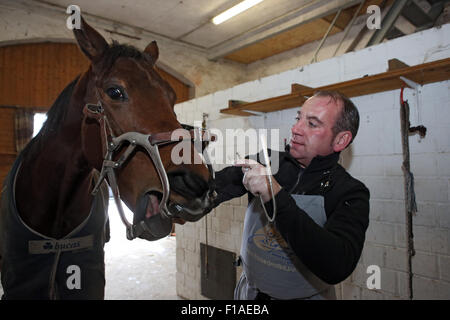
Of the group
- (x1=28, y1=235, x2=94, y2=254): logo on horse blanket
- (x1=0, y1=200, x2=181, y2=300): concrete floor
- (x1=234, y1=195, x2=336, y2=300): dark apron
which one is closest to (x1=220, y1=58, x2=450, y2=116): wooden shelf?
(x1=234, y1=195, x2=336, y2=300): dark apron

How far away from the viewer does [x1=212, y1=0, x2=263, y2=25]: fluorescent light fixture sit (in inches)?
188

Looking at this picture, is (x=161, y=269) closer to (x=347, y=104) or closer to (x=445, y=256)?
(x=445, y=256)

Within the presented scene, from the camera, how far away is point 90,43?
1.13m

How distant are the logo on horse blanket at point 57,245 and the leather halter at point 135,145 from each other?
589mm

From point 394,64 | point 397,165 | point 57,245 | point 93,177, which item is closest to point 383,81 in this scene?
point 394,64

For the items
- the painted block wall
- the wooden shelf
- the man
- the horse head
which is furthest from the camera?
the painted block wall

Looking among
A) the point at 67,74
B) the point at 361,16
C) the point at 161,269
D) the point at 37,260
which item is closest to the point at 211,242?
the point at 161,269

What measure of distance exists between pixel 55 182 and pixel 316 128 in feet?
4.07

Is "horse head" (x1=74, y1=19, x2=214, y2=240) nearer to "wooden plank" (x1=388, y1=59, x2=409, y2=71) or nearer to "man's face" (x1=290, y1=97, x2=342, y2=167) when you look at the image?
"man's face" (x1=290, y1=97, x2=342, y2=167)

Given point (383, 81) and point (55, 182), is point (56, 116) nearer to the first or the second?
point (55, 182)

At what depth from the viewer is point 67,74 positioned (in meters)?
5.30

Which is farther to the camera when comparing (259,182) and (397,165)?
(397,165)

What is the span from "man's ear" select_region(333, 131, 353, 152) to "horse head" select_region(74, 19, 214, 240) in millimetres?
650

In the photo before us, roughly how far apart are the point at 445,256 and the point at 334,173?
1.17 m
